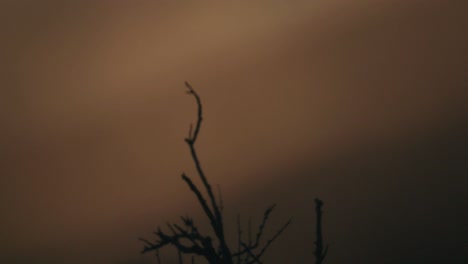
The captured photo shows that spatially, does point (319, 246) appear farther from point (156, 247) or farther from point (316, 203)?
point (156, 247)

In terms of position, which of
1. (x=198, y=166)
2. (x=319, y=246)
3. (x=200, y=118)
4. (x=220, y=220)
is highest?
(x=200, y=118)

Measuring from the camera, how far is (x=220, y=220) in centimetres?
249

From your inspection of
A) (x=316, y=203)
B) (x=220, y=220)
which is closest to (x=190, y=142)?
(x=220, y=220)

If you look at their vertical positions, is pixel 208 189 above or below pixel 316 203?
above

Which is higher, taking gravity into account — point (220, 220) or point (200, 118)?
point (200, 118)

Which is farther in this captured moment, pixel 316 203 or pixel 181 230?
pixel 181 230

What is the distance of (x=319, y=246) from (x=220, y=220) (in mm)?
412

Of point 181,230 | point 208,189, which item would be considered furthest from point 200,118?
point 181,230

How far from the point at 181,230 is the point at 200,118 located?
0.48 meters

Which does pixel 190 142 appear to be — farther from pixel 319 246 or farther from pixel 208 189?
pixel 319 246

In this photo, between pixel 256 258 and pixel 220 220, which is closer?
pixel 220 220

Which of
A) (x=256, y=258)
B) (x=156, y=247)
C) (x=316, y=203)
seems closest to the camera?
(x=316, y=203)

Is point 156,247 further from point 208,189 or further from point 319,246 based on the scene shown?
point 319,246

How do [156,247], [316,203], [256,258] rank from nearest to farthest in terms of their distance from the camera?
1. [316,203]
2. [156,247]
3. [256,258]
